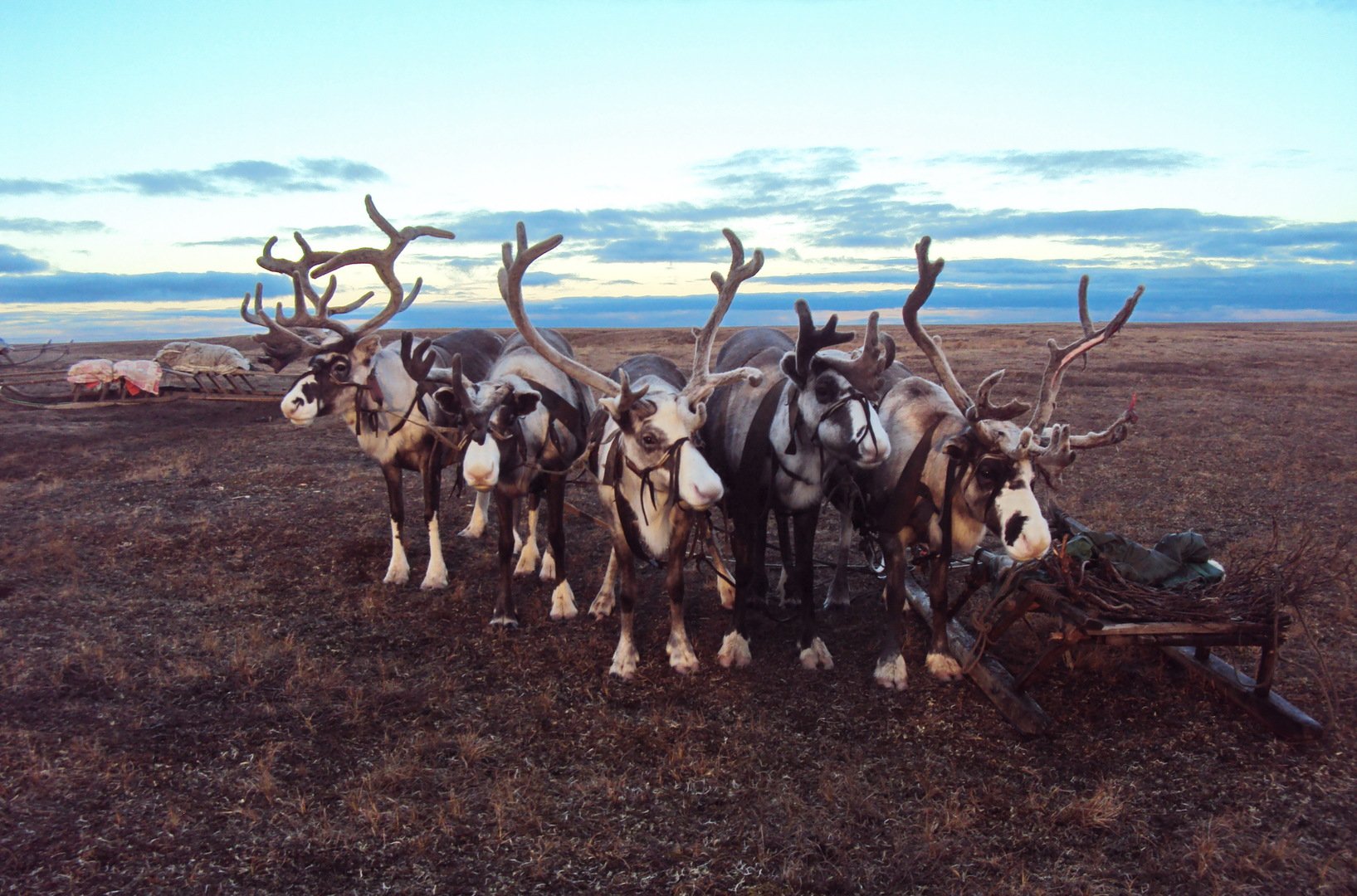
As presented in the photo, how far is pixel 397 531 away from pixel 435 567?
0.60 meters

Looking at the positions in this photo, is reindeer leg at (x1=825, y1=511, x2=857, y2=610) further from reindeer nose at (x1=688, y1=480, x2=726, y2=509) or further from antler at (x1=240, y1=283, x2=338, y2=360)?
antler at (x1=240, y1=283, x2=338, y2=360)

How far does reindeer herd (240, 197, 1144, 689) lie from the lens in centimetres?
555

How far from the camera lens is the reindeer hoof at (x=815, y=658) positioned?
21.1 ft

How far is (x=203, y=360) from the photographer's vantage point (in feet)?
76.0

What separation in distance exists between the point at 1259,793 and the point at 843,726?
2.48m

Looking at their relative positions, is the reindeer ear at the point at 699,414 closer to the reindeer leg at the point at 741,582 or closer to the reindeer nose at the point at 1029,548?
the reindeer leg at the point at 741,582

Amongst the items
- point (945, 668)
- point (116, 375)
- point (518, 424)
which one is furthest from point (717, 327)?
point (116, 375)

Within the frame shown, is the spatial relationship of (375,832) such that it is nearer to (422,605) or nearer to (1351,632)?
(422,605)

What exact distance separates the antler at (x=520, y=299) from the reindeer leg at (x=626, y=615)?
126 centimetres

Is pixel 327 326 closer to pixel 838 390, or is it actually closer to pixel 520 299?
pixel 520 299

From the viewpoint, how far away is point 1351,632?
675cm

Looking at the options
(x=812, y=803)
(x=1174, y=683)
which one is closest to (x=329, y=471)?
(x=812, y=803)

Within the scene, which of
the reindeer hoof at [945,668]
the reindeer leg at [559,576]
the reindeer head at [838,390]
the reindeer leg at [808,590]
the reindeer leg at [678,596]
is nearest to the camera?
the reindeer head at [838,390]

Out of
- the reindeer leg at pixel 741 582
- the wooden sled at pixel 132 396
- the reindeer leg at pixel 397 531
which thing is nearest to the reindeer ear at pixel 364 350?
the reindeer leg at pixel 397 531
